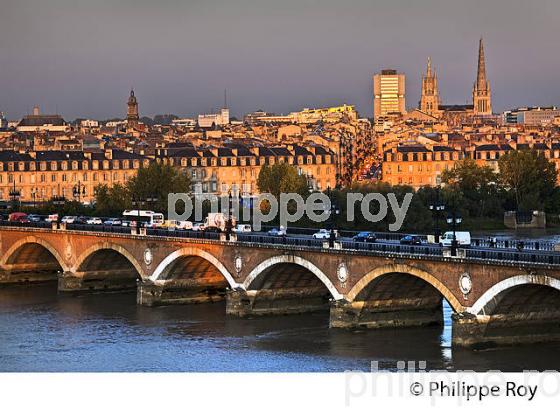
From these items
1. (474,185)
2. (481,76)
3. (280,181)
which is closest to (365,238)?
(280,181)

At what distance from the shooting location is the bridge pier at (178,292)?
88.0 ft

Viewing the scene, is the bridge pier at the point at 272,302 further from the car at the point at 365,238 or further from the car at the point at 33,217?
the car at the point at 33,217

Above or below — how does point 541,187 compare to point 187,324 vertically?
above

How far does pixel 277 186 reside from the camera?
43812 millimetres

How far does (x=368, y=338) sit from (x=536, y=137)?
139 feet

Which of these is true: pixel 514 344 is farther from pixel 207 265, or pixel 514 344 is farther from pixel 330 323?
pixel 207 265

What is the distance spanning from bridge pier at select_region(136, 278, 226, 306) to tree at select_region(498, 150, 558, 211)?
57.9ft

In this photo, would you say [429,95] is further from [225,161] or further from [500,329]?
[500,329]

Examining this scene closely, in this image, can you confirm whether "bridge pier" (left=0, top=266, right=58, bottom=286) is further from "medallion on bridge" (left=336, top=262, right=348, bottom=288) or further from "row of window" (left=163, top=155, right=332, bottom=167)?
"row of window" (left=163, top=155, right=332, bottom=167)

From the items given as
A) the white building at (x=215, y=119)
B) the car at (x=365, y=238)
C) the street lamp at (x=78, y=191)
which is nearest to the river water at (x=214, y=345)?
the car at (x=365, y=238)

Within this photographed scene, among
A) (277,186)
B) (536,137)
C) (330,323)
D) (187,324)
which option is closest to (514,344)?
(330,323)

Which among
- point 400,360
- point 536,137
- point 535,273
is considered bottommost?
point 400,360

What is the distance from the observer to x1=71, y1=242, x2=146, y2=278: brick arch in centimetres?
2778
